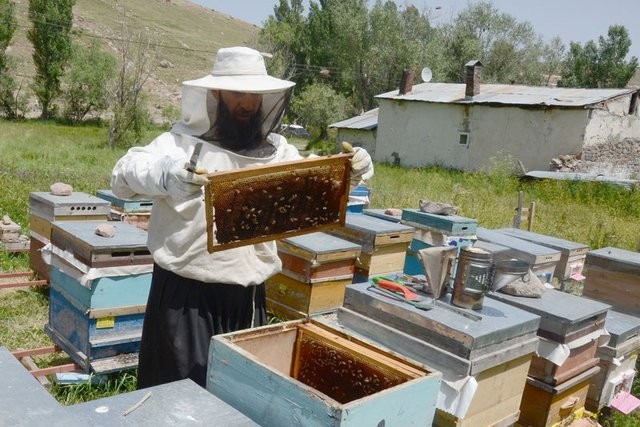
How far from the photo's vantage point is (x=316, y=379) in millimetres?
2146

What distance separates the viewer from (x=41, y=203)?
5.13 meters

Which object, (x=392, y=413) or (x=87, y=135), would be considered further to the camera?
(x=87, y=135)

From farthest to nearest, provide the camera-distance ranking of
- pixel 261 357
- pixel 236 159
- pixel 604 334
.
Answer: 1. pixel 604 334
2. pixel 236 159
3. pixel 261 357

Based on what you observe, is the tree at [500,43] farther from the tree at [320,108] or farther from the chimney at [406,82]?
the chimney at [406,82]

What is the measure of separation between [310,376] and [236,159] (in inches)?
39.6

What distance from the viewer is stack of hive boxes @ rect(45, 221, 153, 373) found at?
3371 millimetres

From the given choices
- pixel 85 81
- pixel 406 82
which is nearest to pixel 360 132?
pixel 406 82

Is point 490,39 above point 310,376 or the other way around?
above

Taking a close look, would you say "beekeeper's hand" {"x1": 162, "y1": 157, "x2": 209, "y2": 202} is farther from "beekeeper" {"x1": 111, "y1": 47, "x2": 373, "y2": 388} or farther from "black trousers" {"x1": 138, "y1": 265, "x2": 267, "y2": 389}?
"black trousers" {"x1": 138, "y1": 265, "x2": 267, "y2": 389}

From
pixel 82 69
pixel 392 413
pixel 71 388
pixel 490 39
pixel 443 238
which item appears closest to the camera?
pixel 392 413

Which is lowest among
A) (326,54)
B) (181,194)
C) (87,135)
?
(87,135)

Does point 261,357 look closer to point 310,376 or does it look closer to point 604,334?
point 310,376

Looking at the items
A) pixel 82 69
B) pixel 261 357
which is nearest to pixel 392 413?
pixel 261 357

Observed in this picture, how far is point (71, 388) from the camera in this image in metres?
3.45
